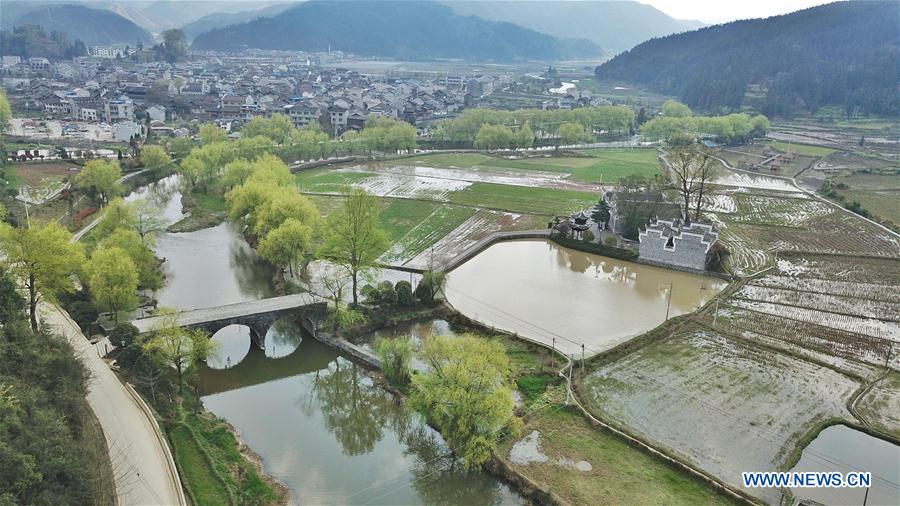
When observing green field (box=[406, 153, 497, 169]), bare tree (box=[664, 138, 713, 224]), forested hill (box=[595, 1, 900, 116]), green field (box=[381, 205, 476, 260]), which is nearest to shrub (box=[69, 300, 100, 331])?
green field (box=[381, 205, 476, 260])

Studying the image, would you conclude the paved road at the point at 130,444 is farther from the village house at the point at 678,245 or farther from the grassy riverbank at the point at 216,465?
Result: the village house at the point at 678,245

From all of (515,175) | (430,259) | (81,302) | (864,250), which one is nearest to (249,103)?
(515,175)

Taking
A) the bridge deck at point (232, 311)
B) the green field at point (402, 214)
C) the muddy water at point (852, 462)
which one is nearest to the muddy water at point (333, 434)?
the bridge deck at point (232, 311)

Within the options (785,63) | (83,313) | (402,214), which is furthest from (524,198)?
(785,63)

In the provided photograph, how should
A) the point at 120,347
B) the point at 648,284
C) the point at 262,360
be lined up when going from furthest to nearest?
the point at 648,284
the point at 262,360
the point at 120,347

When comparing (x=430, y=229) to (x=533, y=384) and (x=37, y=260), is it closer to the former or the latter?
(x=533, y=384)

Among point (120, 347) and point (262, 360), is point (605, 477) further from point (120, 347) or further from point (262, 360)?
point (120, 347)
